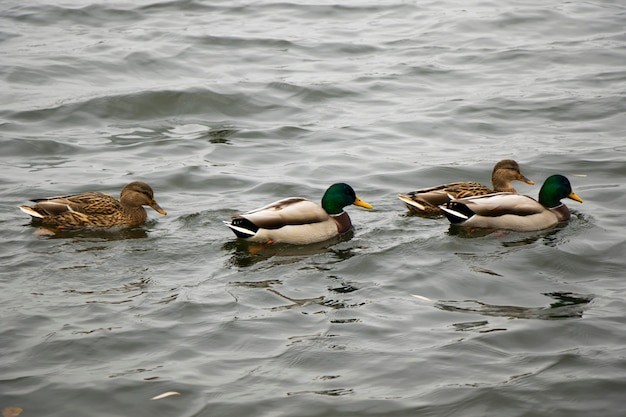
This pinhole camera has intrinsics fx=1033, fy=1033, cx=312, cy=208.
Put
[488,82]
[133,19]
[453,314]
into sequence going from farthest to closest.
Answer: [133,19] → [488,82] → [453,314]

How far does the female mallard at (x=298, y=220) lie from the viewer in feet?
32.5

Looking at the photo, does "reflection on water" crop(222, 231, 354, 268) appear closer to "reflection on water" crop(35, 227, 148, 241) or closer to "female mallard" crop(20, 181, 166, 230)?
"reflection on water" crop(35, 227, 148, 241)

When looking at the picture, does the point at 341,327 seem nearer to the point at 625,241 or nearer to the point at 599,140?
the point at 625,241

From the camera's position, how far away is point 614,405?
6.92 m

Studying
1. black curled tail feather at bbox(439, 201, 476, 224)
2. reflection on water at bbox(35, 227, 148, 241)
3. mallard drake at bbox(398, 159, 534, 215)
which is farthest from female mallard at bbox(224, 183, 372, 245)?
reflection on water at bbox(35, 227, 148, 241)

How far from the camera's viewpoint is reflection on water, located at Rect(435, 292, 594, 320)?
825 centimetres

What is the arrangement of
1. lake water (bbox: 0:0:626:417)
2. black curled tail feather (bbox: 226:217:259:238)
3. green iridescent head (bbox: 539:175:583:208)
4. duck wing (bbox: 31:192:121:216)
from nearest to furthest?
lake water (bbox: 0:0:626:417)
black curled tail feather (bbox: 226:217:259:238)
duck wing (bbox: 31:192:121:216)
green iridescent head (bbox: 539:175:583:208)

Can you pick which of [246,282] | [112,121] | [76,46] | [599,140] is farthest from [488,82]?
[246,282]

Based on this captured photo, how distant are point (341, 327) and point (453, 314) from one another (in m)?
0.95

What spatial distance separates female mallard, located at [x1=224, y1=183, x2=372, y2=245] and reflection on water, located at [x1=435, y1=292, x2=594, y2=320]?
1.99m

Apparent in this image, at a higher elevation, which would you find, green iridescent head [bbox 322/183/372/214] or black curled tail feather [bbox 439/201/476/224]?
green iridescent head [bbox 322/183/372/214]

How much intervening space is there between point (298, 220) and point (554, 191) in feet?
8.92

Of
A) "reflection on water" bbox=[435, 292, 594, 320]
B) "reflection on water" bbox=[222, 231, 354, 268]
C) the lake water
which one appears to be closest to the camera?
the lake water

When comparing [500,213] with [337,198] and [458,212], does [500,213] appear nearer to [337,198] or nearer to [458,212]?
A: [458,212]
